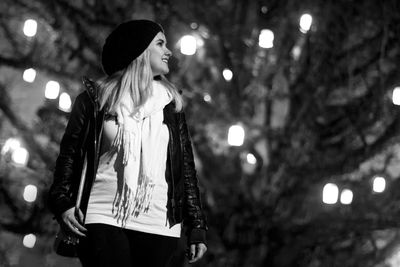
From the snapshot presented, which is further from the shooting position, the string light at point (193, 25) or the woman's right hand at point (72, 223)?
the string light at point (193, 25)

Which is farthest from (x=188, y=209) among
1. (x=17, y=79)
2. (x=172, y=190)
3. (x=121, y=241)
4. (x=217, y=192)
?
(x=17, y=79)

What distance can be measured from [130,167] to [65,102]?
13.4ft

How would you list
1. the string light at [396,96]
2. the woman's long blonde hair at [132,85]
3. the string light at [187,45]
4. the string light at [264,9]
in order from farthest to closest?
the string light at [264,9] < the string light at [396,96] < the string light at [187,45] < the woman's long blonde hair at [132,85]

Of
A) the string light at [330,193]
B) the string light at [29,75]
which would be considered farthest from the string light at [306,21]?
the string light at [29,75]

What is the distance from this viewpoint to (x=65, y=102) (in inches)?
229

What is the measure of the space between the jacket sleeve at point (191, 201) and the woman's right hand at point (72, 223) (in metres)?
0.30

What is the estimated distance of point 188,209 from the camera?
1.98 meters

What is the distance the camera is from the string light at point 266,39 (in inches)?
236

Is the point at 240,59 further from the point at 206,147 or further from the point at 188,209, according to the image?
the point at 188,209

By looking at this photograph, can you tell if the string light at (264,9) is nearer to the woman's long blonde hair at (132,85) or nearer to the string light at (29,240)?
the string light at (29,240)

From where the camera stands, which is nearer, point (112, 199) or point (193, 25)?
point (112, 199)

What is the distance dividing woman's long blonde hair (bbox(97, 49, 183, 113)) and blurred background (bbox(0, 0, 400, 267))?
3.83 metres

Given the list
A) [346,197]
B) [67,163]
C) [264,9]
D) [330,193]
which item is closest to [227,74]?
[264,9]

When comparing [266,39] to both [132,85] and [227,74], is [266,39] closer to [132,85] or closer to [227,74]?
[227,74]
